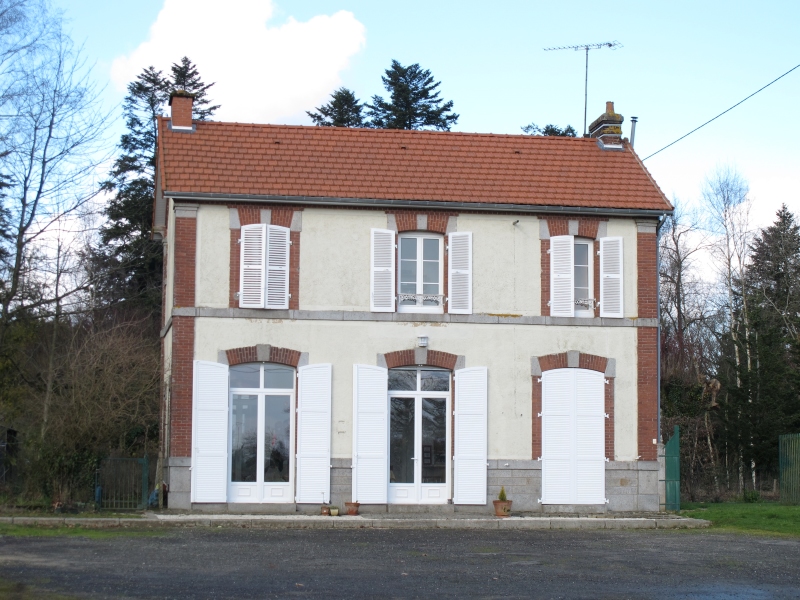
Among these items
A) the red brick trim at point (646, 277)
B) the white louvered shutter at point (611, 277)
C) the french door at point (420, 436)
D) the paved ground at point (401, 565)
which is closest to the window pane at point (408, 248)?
the french door at point (420, 436)

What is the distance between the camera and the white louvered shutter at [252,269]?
62.9 ft

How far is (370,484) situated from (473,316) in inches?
150

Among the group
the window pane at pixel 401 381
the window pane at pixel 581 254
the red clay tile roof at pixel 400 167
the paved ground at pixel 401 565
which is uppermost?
the red clay tile roof at pixel 400 167

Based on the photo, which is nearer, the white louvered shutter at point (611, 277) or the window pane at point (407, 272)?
the window pane at point (407, 272)

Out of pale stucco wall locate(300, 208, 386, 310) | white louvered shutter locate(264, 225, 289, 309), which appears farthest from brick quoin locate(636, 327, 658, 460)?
white louvered shutter locate(264, 225, 289, 309)

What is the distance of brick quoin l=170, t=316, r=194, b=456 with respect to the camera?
18.7m

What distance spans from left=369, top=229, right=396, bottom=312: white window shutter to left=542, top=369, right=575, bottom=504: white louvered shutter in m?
3.46

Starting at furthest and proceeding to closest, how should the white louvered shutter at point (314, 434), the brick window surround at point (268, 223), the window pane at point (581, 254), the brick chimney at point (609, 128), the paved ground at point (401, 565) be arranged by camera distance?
1. the brick chimney at point (609, 128)
2. the window pane at point (581, 254)
3. the brick window surround at point (268, 223)
4. the white louvered shutter at point (314, 434)
5. the paved ground at point (401, 565)

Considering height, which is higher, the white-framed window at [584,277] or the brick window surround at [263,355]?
the white-framed window at [584,277]

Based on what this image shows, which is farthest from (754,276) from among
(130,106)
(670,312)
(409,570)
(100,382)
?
(409,570)

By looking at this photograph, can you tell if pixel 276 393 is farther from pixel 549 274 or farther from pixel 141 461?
pixel 549 274

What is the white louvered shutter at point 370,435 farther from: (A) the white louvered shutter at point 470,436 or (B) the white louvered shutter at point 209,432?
(B) the white louvered shutter at point 209,432

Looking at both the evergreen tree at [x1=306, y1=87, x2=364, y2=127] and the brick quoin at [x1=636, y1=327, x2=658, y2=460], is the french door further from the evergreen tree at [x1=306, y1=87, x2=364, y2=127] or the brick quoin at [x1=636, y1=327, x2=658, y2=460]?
the evergreen tree at [x1=306, y1=87, x2=364, y2=127]

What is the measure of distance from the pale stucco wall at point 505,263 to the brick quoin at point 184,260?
205 inches
